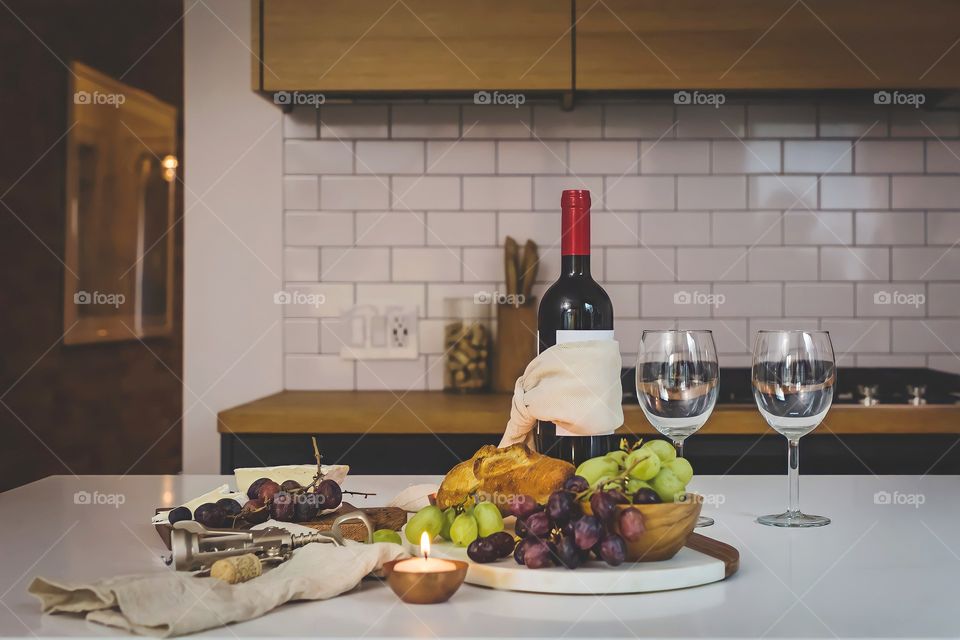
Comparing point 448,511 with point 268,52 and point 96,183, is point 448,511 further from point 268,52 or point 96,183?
point 96,183

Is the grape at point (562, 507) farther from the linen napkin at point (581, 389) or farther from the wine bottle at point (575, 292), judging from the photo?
the wine bottle at point (575, 292)

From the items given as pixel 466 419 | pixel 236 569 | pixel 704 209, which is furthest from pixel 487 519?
pixel 704 209

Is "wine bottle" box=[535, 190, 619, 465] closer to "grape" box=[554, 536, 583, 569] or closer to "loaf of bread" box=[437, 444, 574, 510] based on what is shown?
"loaf of bread" box=[437, 444, 574, 510]

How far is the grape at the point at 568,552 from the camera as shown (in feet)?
2.61

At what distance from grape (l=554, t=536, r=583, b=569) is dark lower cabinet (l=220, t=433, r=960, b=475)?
1355mm

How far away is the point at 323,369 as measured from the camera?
269 centimetres

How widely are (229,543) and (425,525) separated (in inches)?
7.3

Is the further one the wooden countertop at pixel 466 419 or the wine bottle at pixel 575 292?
the wooden countertop at pixel 466 419

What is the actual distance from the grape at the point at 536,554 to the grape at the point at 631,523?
2.7 inches

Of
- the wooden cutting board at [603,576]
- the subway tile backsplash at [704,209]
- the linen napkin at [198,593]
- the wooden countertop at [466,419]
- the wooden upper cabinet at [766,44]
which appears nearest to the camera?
the linen napkin at [198,593]

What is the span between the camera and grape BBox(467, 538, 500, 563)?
826mm

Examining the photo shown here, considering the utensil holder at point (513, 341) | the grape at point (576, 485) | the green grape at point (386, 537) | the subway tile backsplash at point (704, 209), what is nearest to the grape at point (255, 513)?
the green grape at point (386, 537)

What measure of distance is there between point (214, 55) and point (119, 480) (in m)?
1.62

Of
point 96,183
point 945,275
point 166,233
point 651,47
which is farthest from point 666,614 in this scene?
point 166,233
